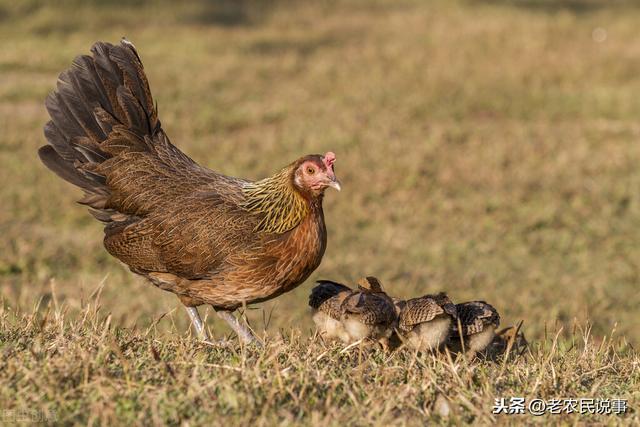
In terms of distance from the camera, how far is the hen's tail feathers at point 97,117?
21.9ft

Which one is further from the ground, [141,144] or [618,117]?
[141,144]

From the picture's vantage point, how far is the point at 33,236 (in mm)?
10578

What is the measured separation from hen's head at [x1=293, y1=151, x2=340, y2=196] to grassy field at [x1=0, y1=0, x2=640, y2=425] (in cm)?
100

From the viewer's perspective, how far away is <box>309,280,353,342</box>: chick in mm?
5504

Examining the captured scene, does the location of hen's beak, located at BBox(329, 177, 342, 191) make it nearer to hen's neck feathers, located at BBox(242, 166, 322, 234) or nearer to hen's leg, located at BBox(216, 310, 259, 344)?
hen's neck feathers, located at BBox(242, 166, 322, 234)

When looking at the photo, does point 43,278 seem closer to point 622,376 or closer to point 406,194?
point 406,194

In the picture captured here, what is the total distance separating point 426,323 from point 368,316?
1.15 feet

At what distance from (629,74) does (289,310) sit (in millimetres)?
13927

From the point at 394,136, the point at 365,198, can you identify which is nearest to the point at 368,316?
the point at 365,198

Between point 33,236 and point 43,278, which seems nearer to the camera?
point 43,278

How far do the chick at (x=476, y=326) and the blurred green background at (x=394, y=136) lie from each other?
1.51 metres

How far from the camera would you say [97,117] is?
22.0 ft

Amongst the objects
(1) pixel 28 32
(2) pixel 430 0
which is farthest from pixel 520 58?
(1) pixel 28 32

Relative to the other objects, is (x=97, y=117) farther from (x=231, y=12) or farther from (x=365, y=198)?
(x=231, y=12)
